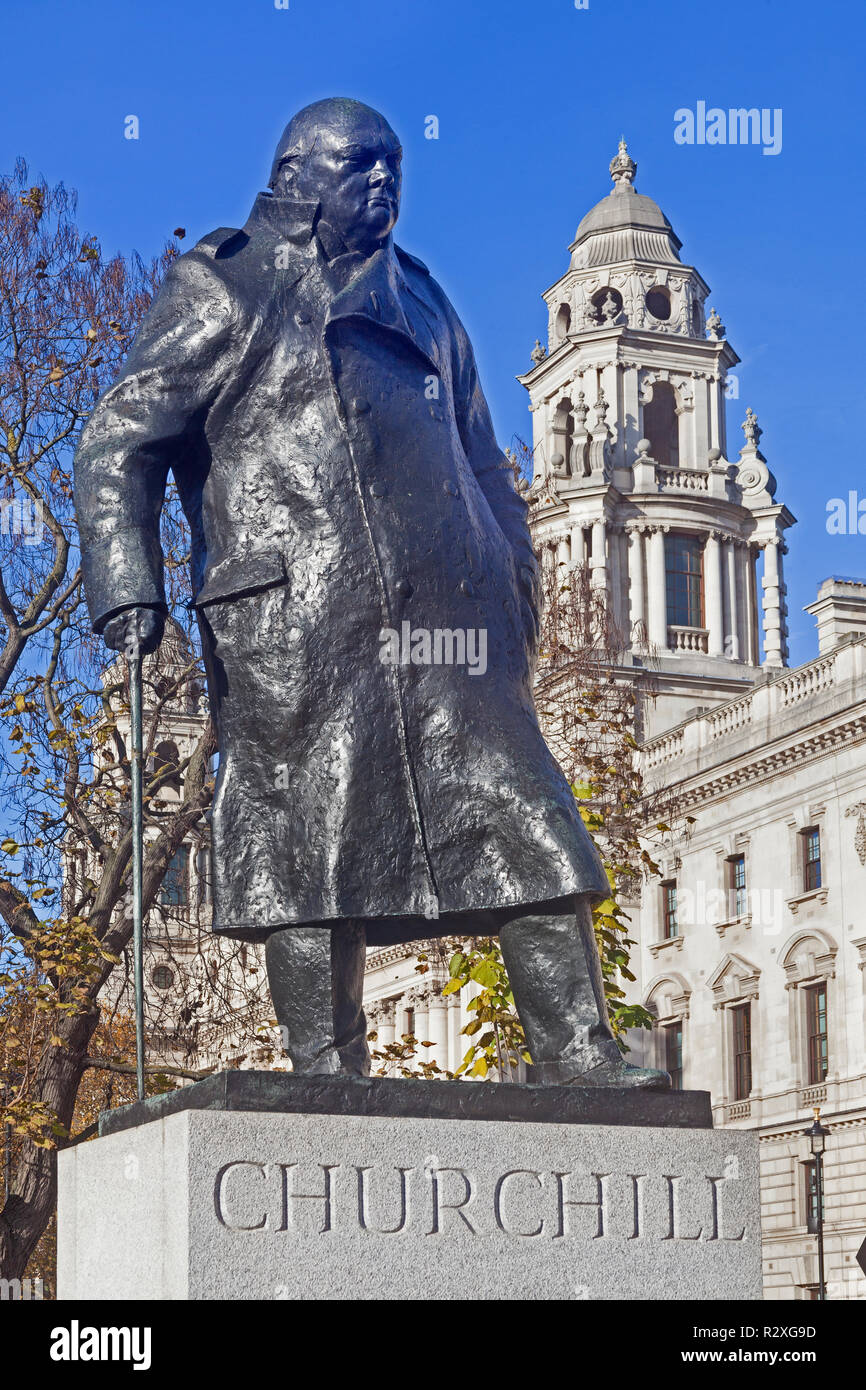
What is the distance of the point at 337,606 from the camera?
19.5 feet

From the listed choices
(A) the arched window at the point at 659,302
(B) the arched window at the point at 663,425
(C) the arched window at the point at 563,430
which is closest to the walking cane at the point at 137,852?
(C) the arched window at the point at 563,430

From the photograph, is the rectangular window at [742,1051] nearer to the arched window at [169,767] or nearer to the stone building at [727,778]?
the stone building at [727,778]

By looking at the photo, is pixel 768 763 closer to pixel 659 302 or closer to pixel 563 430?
pixel 563 430

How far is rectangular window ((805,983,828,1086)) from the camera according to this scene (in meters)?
46.8

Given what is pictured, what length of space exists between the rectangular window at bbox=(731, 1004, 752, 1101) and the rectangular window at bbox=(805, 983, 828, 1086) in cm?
256

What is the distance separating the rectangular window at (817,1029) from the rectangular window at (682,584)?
1029 inches

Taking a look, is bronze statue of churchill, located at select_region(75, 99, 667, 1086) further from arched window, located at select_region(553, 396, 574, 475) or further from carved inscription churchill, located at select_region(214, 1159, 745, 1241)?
arched window, located at select_region(553, 396, 574, 475)

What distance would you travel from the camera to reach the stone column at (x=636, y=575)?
71188mm

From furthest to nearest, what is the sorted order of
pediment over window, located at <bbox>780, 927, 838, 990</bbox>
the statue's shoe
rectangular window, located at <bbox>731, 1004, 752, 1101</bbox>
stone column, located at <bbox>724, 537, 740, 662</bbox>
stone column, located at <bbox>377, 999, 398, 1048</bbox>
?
stone column, located at <bbox>724, 537, 740, 662</bbox>
stone column, located at <bbox>377, 999, 398, 1048</bbox>
rectangular window, located at <bbox>731, 1004, 752, 1101</bbox>
pediment over window, located at <bbox>780, 927, 838, 990</bbox>
the statue's shoe

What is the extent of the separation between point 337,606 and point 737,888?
4578 centimetres

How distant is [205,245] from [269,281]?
239 mm

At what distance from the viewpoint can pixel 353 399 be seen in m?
6.05

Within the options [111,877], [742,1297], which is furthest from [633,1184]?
[111,877]

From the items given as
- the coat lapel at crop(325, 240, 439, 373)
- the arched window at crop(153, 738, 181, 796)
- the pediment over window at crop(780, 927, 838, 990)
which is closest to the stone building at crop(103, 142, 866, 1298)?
the pediment over window at crop(780, 927, 838, 990)
